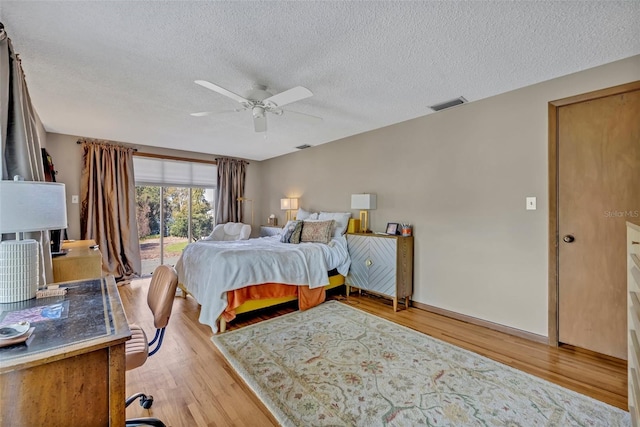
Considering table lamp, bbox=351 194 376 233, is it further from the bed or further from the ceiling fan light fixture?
the ceiling fan light fixture

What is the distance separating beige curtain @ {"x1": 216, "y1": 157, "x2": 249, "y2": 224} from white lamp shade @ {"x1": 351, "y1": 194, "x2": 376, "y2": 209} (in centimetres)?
307

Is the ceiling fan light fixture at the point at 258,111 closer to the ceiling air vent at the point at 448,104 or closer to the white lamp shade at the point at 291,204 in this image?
the ceiling air vent at the point at 448,104

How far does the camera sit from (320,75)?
7.96ft

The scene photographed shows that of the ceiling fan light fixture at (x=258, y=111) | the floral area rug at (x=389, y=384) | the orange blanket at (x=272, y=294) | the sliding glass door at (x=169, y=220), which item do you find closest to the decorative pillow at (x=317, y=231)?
the orange blanket at (x=272, y=294)

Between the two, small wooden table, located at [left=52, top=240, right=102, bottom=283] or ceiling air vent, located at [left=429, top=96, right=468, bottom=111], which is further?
ceiling air vent, located at [left=429, top=96, right=468, bottom=111]

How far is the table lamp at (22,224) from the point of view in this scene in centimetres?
122

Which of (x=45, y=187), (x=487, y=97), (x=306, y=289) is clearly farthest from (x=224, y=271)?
(x=487, y=97)

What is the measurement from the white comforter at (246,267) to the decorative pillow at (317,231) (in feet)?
0.49

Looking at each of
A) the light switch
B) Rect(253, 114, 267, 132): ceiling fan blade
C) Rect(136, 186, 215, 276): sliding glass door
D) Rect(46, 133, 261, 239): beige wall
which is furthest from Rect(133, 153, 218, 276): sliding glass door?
the light switch

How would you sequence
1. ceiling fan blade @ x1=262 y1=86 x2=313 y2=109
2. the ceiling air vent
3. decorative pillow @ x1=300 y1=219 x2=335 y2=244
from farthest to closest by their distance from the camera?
1. decorative pillow @ x1=300 y1=219 x2=335 y2=244
2. the ceiling air vent
3. ceiling fan blade @ x1=262 y1=86 x2=313 y2=109

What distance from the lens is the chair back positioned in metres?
1.62

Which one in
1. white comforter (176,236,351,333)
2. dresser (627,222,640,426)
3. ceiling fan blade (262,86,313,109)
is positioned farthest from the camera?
white comforter (176,236,351,333)

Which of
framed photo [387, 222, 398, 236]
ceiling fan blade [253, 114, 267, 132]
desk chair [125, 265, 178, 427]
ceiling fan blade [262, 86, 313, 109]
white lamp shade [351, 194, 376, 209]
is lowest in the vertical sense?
desk chair [125, 265, 178, 427]

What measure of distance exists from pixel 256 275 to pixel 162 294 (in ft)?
4.65
